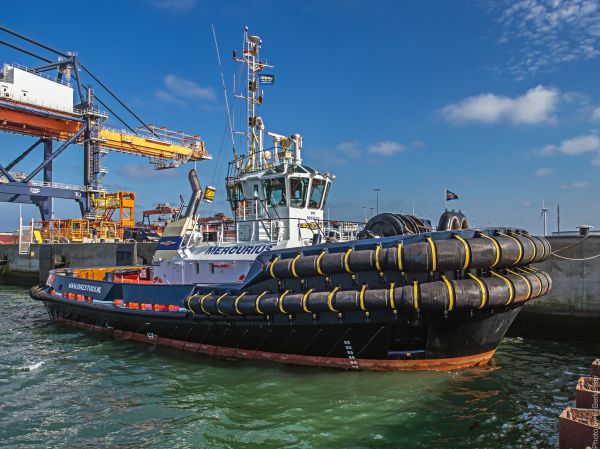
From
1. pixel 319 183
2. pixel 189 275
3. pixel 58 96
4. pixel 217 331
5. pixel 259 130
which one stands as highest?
pixel 58 96

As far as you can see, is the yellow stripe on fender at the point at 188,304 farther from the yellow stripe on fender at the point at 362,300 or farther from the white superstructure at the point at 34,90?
the white superstructure at the point at 34,90

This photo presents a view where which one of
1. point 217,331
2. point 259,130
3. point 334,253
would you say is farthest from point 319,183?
point 217,331

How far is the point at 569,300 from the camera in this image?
981 cm

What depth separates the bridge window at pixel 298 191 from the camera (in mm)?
9289

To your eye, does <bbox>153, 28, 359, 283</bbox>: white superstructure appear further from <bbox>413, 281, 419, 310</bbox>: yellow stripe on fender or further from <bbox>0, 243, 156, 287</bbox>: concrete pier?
<bbox>0, 243, 156, 287</bbox>: concrete pier

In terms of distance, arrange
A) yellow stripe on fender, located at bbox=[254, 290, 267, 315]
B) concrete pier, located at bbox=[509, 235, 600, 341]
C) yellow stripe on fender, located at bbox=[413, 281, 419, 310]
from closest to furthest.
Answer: yellow stripe on fender, located at bbox=[413, 281, 419, 310]
yellow stripe on fender, located at bbox=[254, 290, 267, 315]
concrete pier, located at bbox=[509, 235, 600, 341]

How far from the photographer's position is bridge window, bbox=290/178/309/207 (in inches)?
366

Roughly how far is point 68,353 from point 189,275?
2.77m

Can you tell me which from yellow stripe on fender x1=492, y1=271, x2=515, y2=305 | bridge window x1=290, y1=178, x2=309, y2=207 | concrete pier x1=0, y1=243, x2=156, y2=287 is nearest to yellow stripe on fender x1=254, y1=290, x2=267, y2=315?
bridge window x1=290, y1=178, x2=309, y2=207

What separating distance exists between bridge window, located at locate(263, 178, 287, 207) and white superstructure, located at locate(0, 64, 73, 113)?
83.3 ft

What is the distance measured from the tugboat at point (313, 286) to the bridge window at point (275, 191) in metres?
0.02

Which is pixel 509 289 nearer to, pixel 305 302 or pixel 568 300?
pixel 305 302

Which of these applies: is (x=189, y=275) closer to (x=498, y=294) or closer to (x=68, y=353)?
(x=68, y=353)

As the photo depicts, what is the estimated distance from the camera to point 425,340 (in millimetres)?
6820
